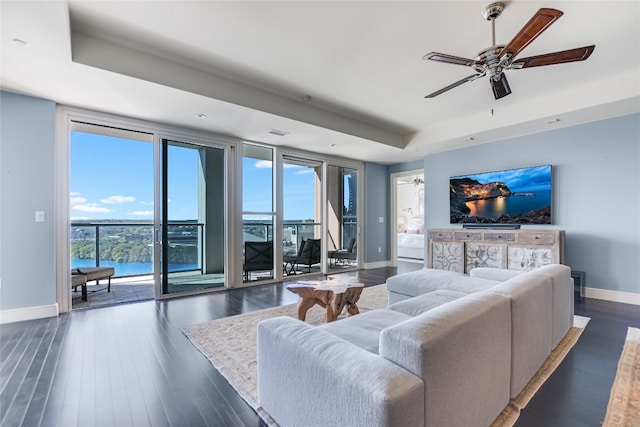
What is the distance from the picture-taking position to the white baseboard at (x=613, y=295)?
3946 mm

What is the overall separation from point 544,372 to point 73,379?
133 inches

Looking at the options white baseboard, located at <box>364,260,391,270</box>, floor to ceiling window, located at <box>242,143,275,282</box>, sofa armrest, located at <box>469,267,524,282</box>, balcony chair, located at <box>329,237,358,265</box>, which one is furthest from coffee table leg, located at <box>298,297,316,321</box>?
white baseboard, located at <box>364,260,391,270</box>

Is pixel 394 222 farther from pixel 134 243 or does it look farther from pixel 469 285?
pixel 134 243

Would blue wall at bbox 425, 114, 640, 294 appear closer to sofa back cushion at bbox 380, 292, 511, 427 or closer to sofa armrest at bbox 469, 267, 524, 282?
sofa armrest at bbox 469, 267, 524, 282

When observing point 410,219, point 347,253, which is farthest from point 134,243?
point 410,219

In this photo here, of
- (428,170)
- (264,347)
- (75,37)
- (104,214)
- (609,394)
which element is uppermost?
(75,37)

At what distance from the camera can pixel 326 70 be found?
3352 millimetres

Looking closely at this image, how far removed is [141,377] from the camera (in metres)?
2.13

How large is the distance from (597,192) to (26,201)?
7417 millimetres

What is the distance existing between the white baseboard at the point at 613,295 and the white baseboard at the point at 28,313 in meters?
7.07

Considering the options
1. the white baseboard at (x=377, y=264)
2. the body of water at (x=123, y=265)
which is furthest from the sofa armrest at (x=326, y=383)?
the white baseboard at (x=377, y=264)

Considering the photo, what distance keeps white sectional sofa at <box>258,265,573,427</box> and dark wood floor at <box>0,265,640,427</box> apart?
26cm

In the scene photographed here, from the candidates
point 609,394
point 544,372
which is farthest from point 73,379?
point 609,394

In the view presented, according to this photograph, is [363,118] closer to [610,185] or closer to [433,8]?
[433,8]
